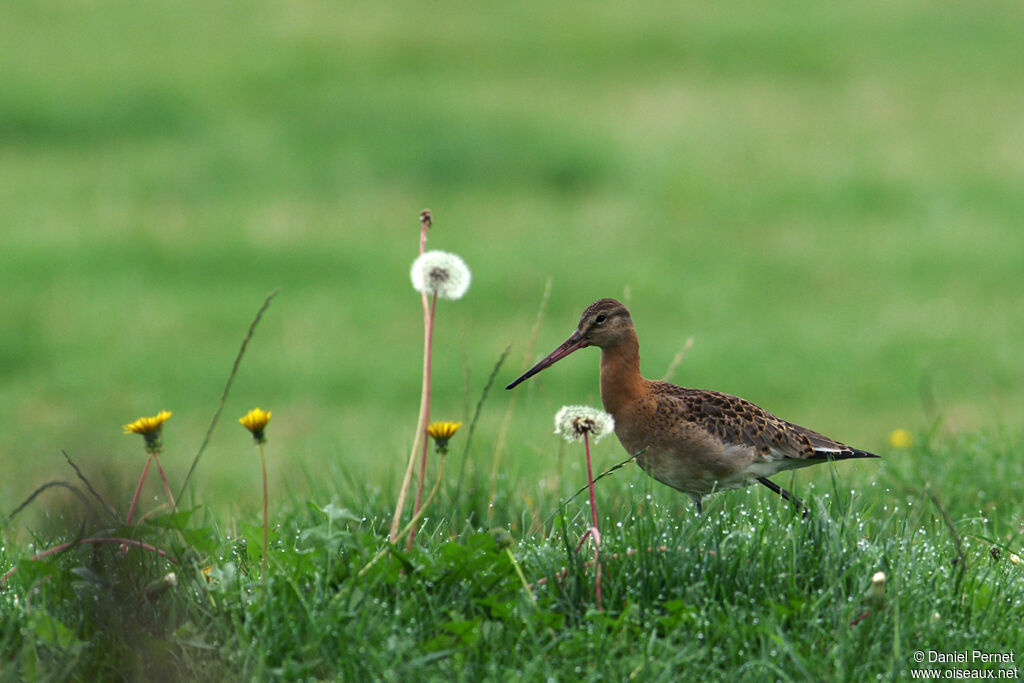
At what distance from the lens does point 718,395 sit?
5086 millimetres

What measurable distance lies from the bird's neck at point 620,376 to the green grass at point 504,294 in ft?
1.44

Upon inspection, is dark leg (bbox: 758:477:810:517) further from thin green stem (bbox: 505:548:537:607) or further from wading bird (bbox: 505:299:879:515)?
thin green stem (bbox: 505:548:537:607)

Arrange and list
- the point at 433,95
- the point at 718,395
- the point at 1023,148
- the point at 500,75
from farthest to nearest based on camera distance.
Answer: the point at 500,75, the point at 433,95, the point at 1023,148, the point at 718,395

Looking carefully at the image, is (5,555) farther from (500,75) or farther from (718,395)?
(500,75)

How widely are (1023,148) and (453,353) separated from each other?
951cm

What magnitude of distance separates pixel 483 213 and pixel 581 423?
11234mm

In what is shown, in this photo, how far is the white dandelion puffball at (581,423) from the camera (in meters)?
3.98

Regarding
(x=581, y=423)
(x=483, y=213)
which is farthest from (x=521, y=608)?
(x=483, y=213)

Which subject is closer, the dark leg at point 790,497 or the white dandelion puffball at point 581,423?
the white dandelion puffball at point 581,423

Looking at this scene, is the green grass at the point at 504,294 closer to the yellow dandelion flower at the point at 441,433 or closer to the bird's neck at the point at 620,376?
the yellow dandelion flower at the point at 441,433

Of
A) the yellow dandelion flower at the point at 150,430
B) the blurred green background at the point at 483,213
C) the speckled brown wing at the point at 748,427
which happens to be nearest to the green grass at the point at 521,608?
the yellow dandelion flower at the point at 150,430

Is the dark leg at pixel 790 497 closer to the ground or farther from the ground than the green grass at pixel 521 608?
farther from the ground

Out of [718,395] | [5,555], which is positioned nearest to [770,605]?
[718,395]

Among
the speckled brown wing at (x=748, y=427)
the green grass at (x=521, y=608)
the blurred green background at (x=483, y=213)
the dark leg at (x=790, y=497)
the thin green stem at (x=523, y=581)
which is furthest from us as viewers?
the blurred green background at (x=483, y=213)
